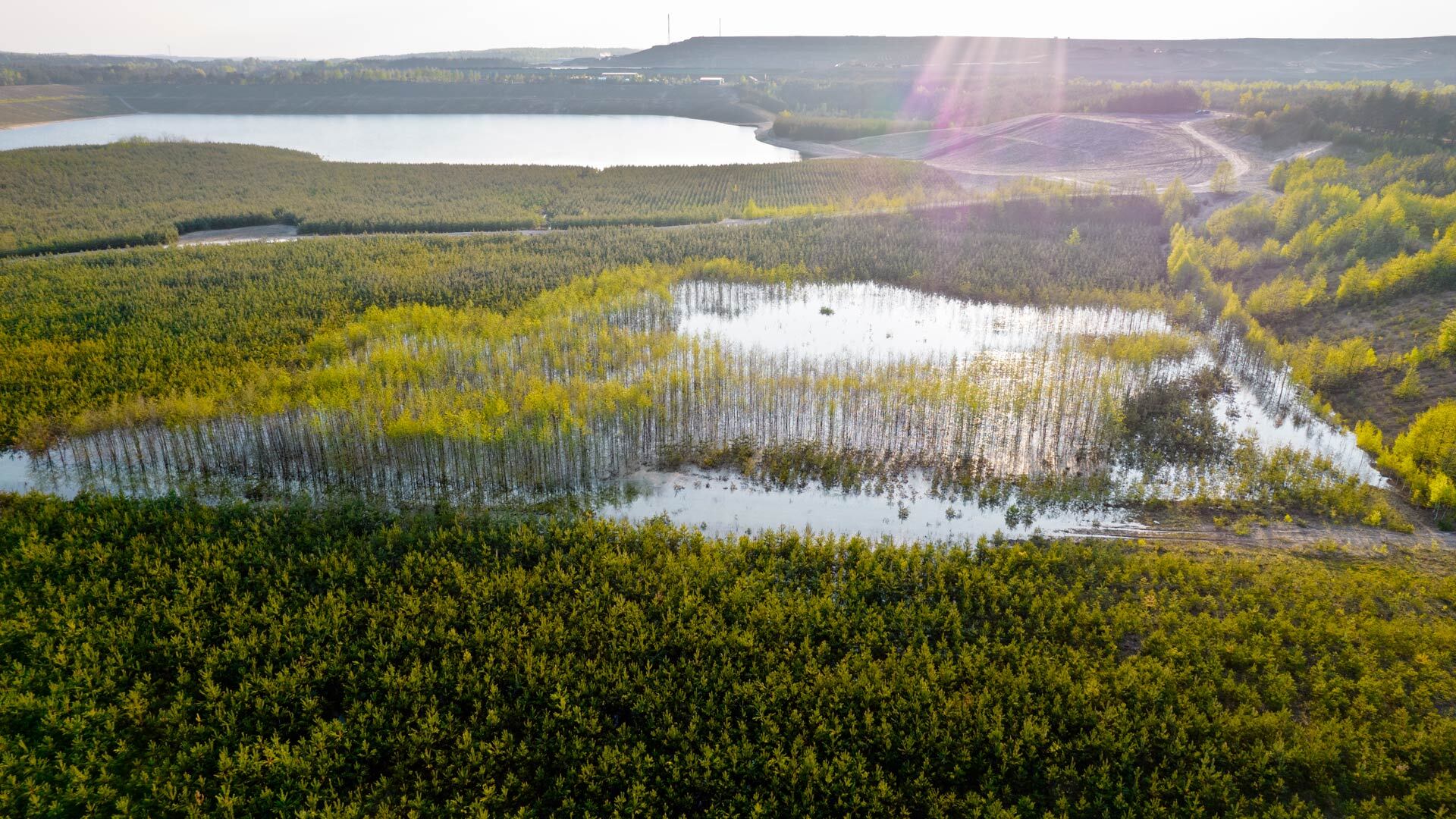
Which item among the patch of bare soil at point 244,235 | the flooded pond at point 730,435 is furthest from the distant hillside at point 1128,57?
the flooded pond at point 730,435

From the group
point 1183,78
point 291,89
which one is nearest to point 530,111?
point 291,89

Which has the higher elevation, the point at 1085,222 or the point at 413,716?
the point at 1085,222

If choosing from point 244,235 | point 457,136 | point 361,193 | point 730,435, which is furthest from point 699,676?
point 457,136

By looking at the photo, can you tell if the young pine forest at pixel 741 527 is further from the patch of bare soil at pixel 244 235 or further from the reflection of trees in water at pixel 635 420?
the patch of bare soil at pixel 244 235

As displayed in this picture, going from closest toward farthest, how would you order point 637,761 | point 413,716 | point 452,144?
point 637,761 < point 413,716 < point 452,144

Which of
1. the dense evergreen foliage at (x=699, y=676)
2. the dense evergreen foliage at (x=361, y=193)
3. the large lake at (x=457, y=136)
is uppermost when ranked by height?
the large lake at (x=457, y=136)

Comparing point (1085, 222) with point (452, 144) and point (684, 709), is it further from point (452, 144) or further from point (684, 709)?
point (452, 144)

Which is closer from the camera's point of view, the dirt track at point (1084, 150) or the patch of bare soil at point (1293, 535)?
the patch of bare soil at point (1293, 535)

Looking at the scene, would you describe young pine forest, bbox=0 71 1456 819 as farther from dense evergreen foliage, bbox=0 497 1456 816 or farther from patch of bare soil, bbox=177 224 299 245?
patch of bare soil, bbox=177 224 299 245

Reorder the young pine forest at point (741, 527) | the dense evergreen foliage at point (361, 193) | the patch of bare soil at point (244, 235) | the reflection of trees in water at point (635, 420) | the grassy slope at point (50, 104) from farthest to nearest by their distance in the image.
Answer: the grassy slope at point (50, 104) → the dense evergreen foliage at point (361, 193) → the patch of bare soil at point (244, 235) → the reflection of trees in water at point (635, 420) → the young pine forest at point (741, 527)
